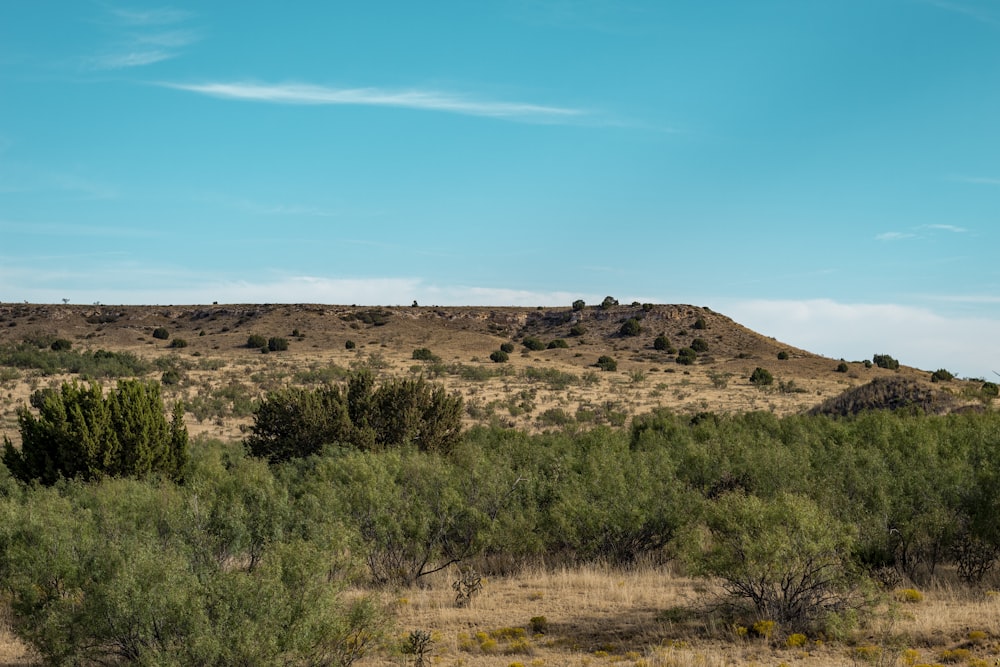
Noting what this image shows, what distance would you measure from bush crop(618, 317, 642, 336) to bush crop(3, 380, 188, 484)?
5632cm

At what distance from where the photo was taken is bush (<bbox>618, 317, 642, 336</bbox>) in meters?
74.2

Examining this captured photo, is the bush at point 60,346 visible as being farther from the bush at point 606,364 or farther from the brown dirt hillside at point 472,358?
the bush at point 606,364

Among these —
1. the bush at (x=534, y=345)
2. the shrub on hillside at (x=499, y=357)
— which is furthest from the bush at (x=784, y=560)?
the bush at (x=534, y=345)

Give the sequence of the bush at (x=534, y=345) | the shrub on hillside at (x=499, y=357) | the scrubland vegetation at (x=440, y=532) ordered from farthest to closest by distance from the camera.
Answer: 1. the bush at (x=534, y=345)
2. the shrub on hillside at (x=499, y=357)
3. the scrubland vegetation at (x=440, y=532)

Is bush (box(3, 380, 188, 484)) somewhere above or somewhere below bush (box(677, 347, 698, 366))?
below

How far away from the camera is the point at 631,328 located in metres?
74.5

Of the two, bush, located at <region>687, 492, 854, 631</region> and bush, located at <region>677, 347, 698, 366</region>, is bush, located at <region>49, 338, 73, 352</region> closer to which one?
bush, located at <region>677, 347, 698, 366</region>

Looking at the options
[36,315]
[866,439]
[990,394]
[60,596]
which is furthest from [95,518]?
[36,315]

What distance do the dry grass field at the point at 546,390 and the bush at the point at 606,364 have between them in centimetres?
71

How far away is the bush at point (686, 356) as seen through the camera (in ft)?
207

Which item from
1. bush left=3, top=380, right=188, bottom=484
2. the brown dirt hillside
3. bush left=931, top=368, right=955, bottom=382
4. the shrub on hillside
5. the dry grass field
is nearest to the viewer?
the dry grass field

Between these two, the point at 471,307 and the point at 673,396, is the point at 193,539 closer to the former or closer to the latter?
the point at 673,396

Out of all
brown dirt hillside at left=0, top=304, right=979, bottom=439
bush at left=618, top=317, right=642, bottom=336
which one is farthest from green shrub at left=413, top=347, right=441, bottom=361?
bush at left=618, top=317, right=642, bottom=336

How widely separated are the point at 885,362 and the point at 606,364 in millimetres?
27072
